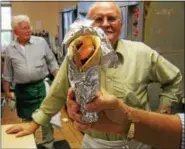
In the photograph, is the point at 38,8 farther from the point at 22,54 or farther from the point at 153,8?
the point at 153,8

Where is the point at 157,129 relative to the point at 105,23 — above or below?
below

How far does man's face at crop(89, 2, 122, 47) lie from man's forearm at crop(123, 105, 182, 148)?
0.60 m

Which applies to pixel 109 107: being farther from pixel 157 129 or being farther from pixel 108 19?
pixel 108 19

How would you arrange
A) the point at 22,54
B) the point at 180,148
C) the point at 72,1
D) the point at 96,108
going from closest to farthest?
the point at 96,108, the point at 180,148, the point at 22,54, the point at 72,1

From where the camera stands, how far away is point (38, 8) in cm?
600

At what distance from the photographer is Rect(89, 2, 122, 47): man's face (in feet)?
4.45

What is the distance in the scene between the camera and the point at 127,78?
1312mm

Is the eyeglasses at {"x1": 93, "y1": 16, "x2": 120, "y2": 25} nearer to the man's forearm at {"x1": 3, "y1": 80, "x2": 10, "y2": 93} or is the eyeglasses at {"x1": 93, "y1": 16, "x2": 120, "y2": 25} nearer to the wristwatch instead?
the wristwatch

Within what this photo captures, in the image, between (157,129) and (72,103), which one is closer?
(72,103)

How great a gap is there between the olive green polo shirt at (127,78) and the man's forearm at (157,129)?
0.43 meters

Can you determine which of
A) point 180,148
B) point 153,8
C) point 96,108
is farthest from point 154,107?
point 96,108

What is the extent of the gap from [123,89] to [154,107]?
1.22 metres

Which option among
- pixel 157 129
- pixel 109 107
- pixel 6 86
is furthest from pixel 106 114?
pixel 6 86

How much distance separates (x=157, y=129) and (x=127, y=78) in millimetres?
506
